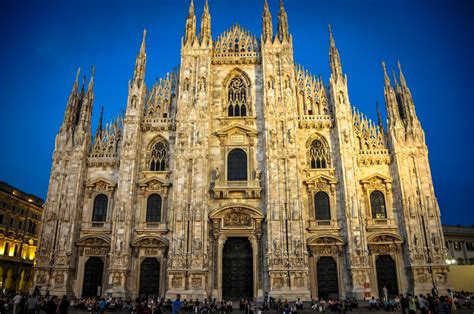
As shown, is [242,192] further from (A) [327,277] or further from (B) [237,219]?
(A) [327,277]

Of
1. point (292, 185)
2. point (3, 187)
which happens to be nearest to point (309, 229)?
point (292, 185)

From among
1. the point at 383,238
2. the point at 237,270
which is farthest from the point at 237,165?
the point at 383,238

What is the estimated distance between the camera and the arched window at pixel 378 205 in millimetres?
27719

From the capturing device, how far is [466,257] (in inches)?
1987

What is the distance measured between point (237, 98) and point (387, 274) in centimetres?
1742

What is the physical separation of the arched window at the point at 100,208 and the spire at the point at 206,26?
596 inches

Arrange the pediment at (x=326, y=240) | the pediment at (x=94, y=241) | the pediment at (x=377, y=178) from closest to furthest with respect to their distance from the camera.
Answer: the pediment at (x=326, y=240), the pediment at (x=94, y=241), the pediment at (x=377, y=178)

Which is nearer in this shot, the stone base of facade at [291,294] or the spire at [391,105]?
the stone base of facade at [291,294]

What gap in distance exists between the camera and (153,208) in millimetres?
28578

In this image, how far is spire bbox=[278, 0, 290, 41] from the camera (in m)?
32.2

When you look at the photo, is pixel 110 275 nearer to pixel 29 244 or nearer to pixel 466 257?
pixel 29 244

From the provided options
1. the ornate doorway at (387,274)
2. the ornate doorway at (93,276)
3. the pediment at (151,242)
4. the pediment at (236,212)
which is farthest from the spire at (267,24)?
the ornate doorway at (93,276)

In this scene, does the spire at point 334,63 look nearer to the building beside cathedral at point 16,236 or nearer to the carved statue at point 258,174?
the carved statue at point 258,174

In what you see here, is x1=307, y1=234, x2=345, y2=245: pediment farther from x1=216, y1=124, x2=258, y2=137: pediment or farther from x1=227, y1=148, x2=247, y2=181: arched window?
x1=216, y1=124, x2=258, y2=137: pediment
